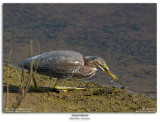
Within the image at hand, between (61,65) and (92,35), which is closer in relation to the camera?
(61,65)

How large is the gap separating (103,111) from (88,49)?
176 inches

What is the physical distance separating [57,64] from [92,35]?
5.12 metres

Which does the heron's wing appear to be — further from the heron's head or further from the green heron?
the heron's head

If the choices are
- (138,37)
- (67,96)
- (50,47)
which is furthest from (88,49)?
(67,96)

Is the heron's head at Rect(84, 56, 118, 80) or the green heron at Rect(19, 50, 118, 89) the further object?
the heron's head at Rect(84, 56, 118, 80)

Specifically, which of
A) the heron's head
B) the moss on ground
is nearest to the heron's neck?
the heron's head

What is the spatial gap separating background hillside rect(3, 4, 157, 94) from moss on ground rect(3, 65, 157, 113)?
3.30ft

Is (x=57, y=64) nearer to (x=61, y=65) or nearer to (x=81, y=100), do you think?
(x=61, y=65)

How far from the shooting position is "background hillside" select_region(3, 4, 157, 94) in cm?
1020

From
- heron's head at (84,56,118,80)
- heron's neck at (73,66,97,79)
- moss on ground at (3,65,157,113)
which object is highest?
heron's head at (84,56,118,80)

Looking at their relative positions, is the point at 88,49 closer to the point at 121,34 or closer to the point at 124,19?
the point at 121,34

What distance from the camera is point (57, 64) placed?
7.52 metres

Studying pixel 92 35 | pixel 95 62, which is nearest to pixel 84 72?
pixel 95 62

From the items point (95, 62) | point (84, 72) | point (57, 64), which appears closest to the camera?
point (57, 64)
